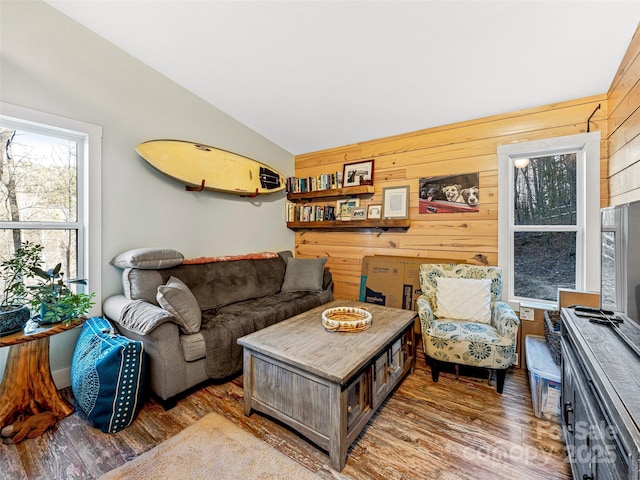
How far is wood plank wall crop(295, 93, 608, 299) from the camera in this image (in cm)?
245

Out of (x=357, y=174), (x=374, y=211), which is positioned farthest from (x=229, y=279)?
(x=357, y=174)

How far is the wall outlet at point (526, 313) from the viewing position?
99.9 inches

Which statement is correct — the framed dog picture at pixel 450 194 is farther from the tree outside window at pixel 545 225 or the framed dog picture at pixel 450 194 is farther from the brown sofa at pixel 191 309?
the brown sofa at pixel 191 309

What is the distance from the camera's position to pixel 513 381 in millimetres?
2301

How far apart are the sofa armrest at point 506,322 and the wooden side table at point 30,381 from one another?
2.86 metres

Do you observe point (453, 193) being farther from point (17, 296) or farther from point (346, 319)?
point (17, 296)

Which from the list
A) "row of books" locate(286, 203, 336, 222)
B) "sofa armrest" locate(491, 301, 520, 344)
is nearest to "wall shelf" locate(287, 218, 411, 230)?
"row of books" locate(286, 203, 336, 222)

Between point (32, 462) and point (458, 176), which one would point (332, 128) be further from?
point (32, 462)

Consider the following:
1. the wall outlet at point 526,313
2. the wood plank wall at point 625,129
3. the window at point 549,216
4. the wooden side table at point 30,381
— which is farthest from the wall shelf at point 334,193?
the wooden side table at point 30,381

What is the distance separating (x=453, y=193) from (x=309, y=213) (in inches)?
70.6

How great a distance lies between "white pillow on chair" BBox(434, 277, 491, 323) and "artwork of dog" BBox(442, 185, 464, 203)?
855mm

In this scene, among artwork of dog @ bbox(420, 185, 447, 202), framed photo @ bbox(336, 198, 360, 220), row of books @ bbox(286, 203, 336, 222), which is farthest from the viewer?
row of books @ bbox(286, 203, 336, 222)

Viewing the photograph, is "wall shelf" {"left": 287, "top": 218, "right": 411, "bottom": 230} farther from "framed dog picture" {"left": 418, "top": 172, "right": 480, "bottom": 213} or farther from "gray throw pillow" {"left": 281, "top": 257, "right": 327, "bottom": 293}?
"gray throw pillow" {"left": 281, "top": 257, "right": 327, "bottom": 293}

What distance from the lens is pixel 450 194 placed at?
2941mm
